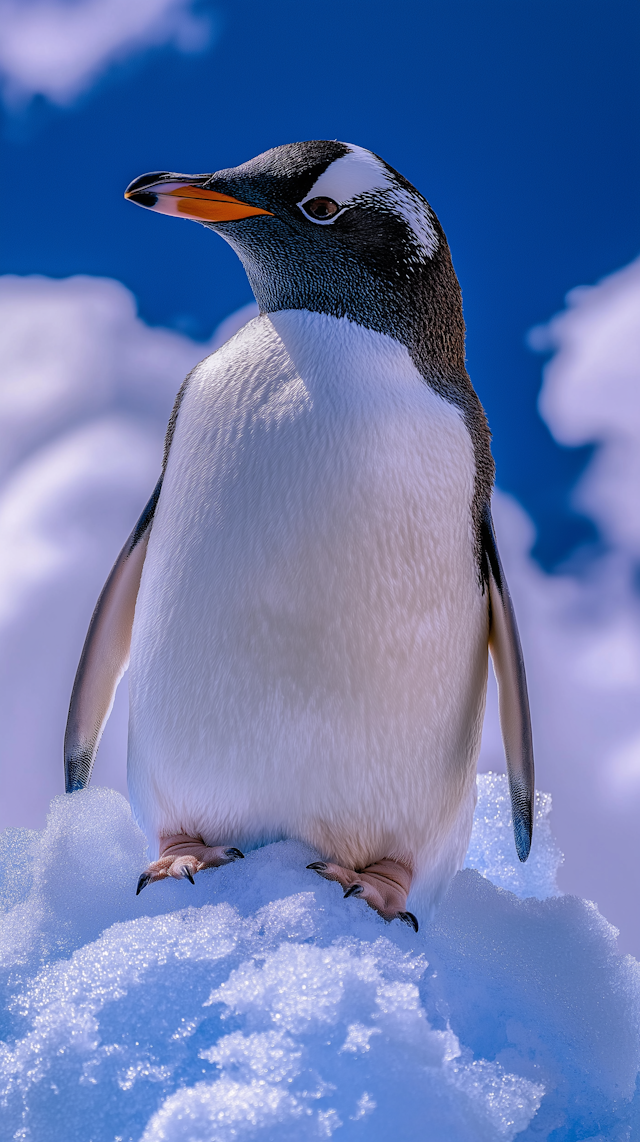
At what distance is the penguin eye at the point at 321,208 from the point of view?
1.32m

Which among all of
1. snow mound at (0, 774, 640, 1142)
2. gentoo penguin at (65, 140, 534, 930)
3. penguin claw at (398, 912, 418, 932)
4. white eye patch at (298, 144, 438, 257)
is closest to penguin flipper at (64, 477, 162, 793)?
gentoo penguin at (65, 140, 534, 930)

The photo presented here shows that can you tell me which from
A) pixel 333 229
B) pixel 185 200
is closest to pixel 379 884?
pixel 333 229

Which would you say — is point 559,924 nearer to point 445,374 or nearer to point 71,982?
point 71,982

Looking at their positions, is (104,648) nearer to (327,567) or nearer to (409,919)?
(327,567)

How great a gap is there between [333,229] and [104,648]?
0.87 meters

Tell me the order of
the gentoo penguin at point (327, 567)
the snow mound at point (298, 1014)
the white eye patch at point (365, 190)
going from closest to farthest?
the snow mound at point (298, 1014) → the gentoo penguin at point (327, 567) → the white eye patch at point (365, 190)

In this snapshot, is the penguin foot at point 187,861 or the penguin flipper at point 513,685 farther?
the penguin flipper at point 513,685

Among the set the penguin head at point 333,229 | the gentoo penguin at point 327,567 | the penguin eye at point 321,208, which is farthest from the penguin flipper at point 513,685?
the penguin eye at point 321,208

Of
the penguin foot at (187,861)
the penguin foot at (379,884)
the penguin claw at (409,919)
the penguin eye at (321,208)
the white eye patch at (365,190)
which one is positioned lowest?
the penguin foot at (187,861)

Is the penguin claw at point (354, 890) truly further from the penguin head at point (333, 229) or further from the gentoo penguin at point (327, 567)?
the penguin head at point (333, 229)

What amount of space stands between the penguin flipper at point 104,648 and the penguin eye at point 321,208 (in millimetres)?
552

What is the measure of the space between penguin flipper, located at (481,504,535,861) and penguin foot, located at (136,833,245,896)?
531mm

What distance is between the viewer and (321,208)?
1.32 meters

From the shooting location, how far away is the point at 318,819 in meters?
1.13
